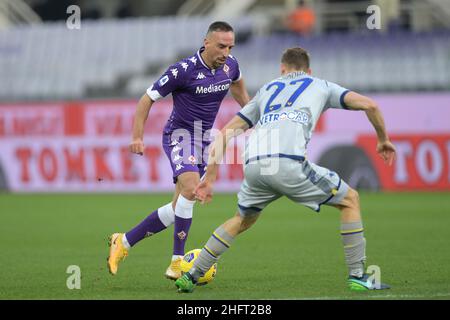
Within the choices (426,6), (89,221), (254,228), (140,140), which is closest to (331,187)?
(140,140)

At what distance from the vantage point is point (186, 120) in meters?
9.30

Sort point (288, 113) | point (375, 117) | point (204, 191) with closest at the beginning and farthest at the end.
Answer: point (375, 117) → point (204, 191) → point (288, 113)

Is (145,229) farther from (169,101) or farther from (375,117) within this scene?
(169,101)

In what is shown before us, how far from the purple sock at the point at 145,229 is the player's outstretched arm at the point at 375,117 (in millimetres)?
2527

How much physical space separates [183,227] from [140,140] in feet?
3.34

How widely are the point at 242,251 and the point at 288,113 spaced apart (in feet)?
14.0

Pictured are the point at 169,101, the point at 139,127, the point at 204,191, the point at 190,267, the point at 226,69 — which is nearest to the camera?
the point at 204,191

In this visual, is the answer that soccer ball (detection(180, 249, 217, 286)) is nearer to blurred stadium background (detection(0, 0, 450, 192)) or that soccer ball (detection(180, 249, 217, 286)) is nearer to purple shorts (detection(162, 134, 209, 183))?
purple shorts (detection(162, 134, 209, 183))

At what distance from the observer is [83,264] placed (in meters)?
10.4

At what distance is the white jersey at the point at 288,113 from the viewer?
765cm

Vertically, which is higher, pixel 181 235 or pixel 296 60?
pixel 296 60

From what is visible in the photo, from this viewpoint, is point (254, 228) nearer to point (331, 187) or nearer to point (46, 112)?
point (331, 187)

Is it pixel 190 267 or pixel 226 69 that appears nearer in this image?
pixel 190 267

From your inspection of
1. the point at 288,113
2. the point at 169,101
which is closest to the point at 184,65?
the point at 288,113
